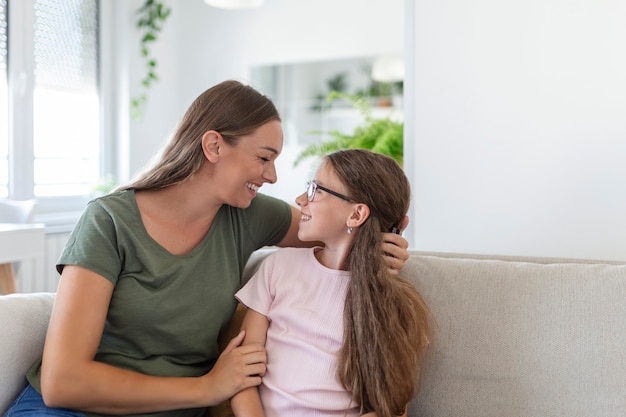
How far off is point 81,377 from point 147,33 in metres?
3.23

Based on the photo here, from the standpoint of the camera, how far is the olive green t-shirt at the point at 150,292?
1.33m

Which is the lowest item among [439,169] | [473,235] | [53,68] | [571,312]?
[571,312]

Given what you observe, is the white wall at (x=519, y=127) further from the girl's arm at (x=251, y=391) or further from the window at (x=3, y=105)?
the window at (x=3, y=105)

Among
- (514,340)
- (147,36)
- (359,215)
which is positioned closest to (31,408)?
(359,215)

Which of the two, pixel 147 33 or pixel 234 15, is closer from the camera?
pixel 147 33

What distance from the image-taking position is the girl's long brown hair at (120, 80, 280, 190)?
1.45m

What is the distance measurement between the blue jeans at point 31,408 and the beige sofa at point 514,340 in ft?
0.11

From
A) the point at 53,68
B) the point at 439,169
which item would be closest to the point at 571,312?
the point at 439,169

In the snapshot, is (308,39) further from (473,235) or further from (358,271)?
(358,271)

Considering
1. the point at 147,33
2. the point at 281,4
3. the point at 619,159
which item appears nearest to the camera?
the point at 619,159

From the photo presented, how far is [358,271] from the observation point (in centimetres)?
140

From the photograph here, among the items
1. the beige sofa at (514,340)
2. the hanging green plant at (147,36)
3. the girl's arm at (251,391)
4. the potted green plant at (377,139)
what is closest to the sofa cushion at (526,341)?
the beige sofa at (514,340)

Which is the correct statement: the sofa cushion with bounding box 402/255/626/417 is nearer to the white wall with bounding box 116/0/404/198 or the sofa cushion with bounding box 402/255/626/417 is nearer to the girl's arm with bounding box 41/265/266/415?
the girl's arm with bounding box 41/265/266/415

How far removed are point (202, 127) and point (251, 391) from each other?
1.91ft
